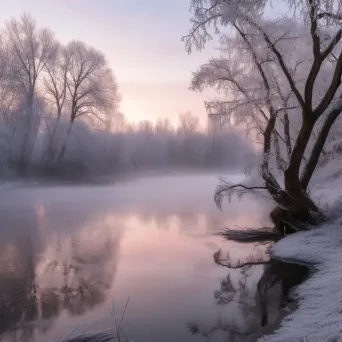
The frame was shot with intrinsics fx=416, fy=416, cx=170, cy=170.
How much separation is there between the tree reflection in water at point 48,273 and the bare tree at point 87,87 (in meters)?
21.4

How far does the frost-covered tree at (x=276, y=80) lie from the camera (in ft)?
31.3

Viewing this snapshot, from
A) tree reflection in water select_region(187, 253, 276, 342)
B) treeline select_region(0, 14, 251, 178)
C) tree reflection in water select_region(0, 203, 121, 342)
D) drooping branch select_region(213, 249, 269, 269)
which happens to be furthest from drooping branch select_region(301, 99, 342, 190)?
treeline select_region(0, 14, 251, 178)

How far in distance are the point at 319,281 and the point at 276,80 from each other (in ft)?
24.0

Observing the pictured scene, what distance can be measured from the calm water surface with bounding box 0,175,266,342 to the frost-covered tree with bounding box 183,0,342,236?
7.17 ft

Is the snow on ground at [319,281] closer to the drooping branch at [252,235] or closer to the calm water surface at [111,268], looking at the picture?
the drooping branch at [252,235]

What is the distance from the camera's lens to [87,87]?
115 ft

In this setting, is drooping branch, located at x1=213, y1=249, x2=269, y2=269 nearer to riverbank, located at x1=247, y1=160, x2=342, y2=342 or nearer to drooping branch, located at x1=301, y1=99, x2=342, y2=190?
riverbank, located at x1=247, y1=160, x2=342, y2=342

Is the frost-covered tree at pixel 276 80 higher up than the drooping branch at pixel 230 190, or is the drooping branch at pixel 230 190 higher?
the frost-covered tree at pixel 276 80

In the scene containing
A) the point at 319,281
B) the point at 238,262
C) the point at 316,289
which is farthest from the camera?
the point at 238,262

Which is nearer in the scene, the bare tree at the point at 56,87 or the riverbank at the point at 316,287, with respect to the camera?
the riverbank at the point at 316,287

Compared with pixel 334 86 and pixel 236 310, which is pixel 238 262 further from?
pixel 334 86

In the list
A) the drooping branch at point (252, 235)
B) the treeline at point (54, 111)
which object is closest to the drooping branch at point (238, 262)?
the drooping branch at point (252, 235)

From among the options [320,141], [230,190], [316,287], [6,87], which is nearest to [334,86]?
[320,141]

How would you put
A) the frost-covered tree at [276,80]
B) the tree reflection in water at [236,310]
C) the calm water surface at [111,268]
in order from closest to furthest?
the tree reflection in water at [236,310], the calm water surface at [111,268], the frost-covered tree at [276,80]
